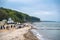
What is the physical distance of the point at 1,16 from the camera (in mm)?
87812
